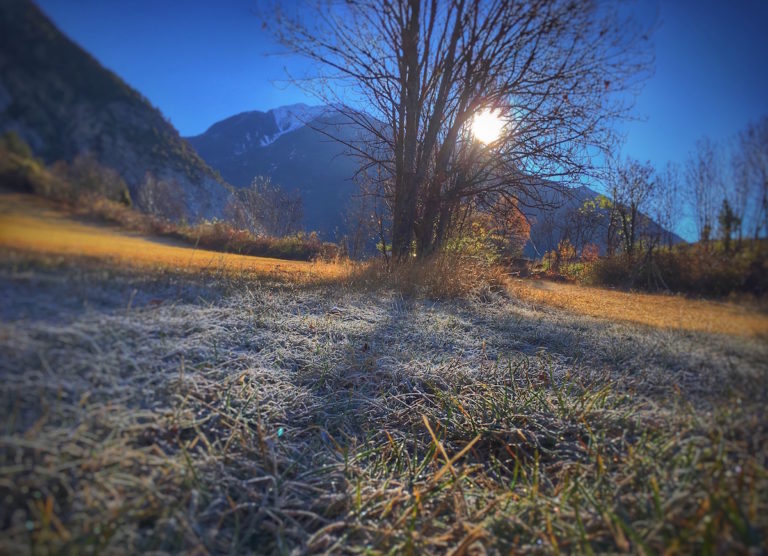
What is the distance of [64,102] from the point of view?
1114mm

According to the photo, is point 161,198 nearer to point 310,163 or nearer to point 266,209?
point 266,209

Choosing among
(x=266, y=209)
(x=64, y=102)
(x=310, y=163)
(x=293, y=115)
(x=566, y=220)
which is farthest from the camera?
(x=310, y=163)

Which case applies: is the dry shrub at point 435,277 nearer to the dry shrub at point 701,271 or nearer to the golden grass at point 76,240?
the dry shrub at point 701,271

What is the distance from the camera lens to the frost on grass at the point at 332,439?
2.34 ft

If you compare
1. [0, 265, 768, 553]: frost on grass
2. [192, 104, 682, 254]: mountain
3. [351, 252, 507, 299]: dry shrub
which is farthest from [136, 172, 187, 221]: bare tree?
[351, 252, 507, 299]: dry shrub

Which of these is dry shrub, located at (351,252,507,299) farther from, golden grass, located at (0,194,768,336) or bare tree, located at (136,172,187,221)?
bare tree, located at (136,172,187,221)

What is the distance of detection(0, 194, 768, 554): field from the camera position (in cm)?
72

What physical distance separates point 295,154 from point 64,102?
14.1 feet

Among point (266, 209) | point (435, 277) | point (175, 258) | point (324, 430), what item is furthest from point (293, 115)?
point (324, 430)

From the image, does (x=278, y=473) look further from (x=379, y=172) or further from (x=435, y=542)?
(x=379, y=172)

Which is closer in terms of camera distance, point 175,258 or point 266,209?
point 175,258

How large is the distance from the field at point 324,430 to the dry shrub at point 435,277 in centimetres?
186

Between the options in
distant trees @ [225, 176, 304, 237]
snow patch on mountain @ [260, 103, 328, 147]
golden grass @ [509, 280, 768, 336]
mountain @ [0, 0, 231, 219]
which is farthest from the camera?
snow patch on mountain @ [260, 103, 328, 147]

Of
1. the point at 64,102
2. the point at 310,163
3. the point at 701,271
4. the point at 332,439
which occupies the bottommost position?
the point at 332,439
